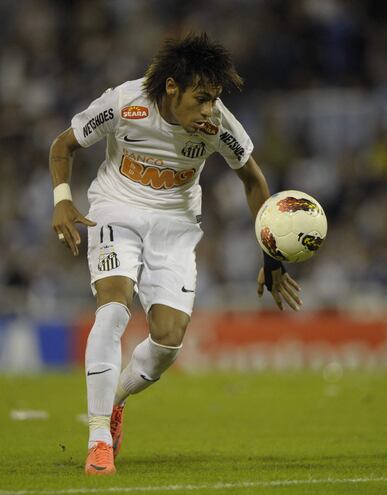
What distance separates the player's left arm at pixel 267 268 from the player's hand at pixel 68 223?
1.29 meters

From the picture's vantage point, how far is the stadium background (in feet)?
57.4

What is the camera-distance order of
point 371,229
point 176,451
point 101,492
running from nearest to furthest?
point 101,492, point 176,451, point 371,229

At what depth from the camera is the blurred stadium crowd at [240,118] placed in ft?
60.1

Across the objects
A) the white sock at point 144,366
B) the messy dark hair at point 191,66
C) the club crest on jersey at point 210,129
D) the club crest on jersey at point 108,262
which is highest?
the messy dark hair at point 191,66

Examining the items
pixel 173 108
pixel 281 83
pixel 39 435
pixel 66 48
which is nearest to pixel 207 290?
pixel 281 83

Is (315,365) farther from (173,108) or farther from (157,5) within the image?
(173,108)

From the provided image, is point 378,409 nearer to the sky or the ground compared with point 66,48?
nearer to the ground

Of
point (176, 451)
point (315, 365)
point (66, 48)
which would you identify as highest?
point (66, 48)

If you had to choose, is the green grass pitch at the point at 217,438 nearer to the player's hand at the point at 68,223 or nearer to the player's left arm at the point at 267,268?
the player's left arm at the point at 267,268

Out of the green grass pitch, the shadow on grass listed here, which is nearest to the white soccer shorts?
the shadow on grass

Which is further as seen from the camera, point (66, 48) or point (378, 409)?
point (66, 48)

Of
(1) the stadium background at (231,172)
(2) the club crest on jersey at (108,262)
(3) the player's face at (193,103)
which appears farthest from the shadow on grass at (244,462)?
(1) the stadium background at (231,172)

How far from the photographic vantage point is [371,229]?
18609 mm

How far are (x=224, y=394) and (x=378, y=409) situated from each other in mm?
2404
